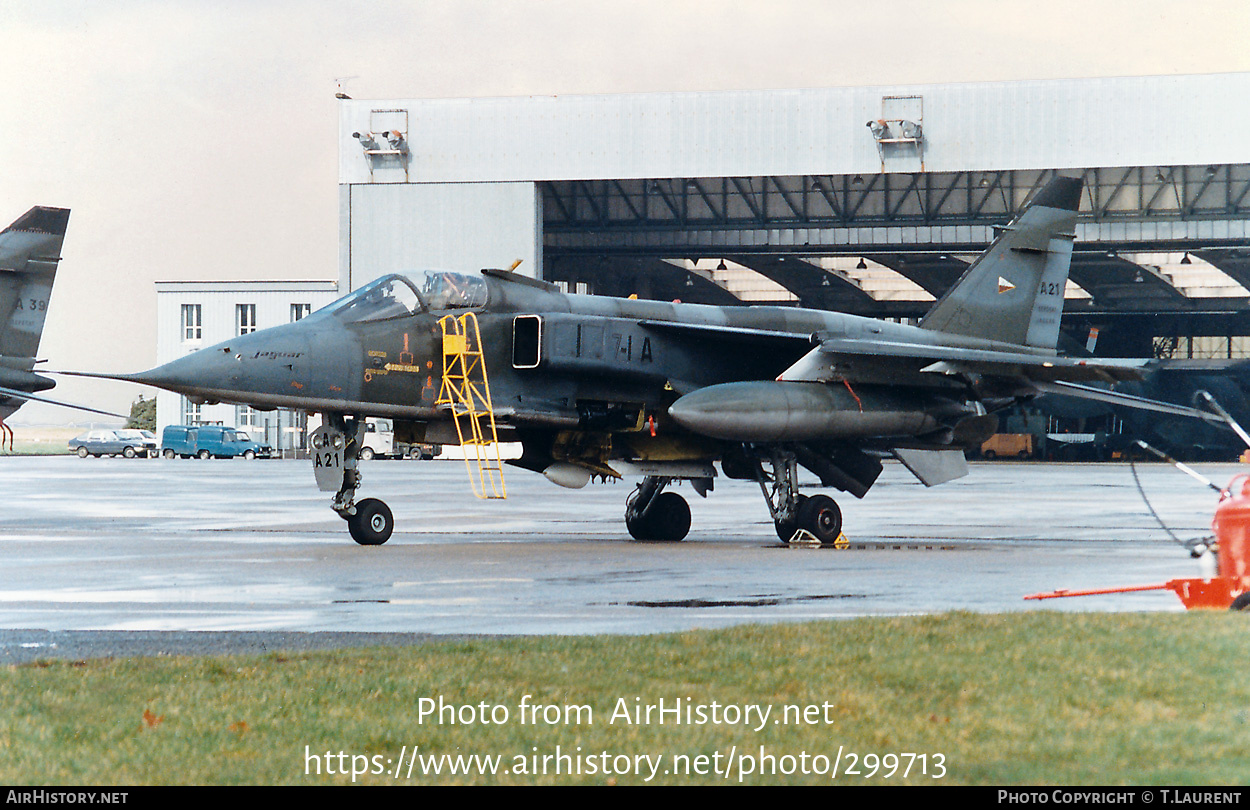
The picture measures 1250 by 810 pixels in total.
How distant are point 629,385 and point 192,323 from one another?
58421mm

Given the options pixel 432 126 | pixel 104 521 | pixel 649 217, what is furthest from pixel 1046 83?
pixel 104 521

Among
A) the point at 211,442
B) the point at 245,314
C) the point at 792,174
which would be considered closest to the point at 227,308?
the point at 245,314

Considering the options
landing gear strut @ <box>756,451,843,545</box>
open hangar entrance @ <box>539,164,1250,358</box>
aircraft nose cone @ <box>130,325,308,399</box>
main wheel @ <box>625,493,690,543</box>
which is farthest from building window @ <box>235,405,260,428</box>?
aircraft nose cone @ <box>130,325,308,399</box>

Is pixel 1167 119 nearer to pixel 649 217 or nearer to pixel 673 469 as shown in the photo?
pixel 649 217

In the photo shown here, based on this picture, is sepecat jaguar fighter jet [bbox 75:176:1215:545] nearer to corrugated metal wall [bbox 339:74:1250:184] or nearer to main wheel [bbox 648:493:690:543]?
main wheel [bbox 648:493:690:543]

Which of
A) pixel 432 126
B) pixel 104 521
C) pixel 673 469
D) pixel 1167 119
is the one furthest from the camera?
pixel 432 126

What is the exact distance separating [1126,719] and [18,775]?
393 cm

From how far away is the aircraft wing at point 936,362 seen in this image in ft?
47.6

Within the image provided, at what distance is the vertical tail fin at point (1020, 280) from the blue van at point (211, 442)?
170ft

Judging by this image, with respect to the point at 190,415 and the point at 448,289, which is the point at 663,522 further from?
the point at 190,415

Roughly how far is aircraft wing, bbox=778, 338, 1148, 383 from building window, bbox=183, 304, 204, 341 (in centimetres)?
5851

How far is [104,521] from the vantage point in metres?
19.5

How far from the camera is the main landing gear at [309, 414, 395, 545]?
1421 cm

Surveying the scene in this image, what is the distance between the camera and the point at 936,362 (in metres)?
15.5
